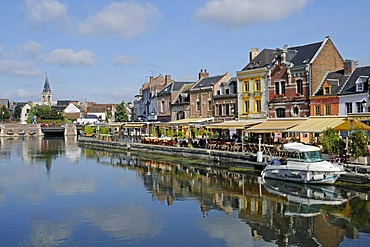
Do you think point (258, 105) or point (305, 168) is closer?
point (305, 168)

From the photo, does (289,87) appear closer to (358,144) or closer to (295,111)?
(295,111)

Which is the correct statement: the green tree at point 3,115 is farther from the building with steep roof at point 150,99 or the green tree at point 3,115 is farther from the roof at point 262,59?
the roof at point 262,59

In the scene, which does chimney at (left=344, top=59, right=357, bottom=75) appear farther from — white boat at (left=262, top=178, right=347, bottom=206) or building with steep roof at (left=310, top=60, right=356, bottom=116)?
white boat at (left=262, top=178, right=347, bottom=206)

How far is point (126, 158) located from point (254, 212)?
1126 inches

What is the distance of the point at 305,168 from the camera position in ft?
84.1

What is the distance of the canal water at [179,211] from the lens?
1664cm

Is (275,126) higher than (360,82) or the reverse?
the reverse

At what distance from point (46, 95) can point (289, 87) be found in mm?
145037

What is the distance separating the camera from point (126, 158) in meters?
47.6

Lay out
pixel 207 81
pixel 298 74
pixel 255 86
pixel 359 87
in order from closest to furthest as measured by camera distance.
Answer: pixel 359 87
pixel 298 74
pixel 255 86
pixel 207 81

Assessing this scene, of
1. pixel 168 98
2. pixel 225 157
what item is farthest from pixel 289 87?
pixel 168 98

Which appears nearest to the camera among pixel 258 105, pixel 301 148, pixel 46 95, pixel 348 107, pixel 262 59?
pixel 301 148

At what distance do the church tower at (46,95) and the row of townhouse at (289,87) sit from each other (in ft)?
415

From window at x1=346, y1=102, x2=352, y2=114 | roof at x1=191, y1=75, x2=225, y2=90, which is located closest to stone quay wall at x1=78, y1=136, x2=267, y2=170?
window at x1=346, y1=102, x2=352, y2=114
